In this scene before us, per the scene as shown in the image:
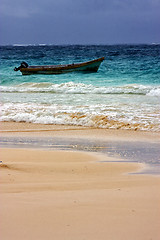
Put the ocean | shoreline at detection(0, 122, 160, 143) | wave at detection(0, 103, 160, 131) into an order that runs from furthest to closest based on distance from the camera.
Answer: the ocean
wave at detection(0, 103, 160, 131)
shoreline at detection(0, 122, 160, 143)

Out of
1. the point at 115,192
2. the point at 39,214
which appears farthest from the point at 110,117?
the point at 39,214

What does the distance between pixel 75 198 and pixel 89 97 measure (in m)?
A: 10.1

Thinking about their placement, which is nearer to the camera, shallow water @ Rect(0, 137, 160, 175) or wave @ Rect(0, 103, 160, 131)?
shallow water @ Rect(0, 137, 160, 175)

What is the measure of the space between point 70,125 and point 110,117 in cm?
92

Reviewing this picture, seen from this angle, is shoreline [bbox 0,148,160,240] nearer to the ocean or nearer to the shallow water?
the shallow water

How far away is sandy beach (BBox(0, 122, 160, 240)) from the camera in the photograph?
256cm

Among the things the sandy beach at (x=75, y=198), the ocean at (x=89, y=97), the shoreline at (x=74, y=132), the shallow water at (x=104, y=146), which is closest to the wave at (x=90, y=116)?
the ocean at (x=89, y=97)

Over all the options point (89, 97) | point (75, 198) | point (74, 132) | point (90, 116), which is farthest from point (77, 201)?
point (89, 97)

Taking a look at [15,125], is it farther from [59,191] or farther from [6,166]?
[59,191]

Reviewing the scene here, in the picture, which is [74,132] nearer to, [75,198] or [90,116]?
[90,116]

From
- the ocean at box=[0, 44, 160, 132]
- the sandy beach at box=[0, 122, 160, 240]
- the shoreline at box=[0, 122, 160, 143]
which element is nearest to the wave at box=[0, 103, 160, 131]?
the ocean at box=[0, 44, 160, 132]

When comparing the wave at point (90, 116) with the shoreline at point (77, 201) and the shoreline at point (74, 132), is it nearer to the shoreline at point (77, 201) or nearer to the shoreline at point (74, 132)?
the shoreline at point (74, 132)

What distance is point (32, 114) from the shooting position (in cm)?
888

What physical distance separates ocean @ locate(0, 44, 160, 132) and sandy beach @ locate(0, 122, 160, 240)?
314 centimetres
